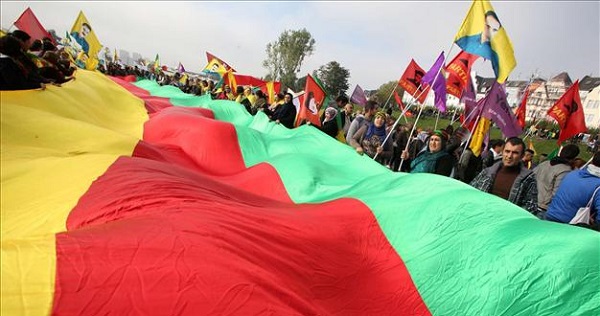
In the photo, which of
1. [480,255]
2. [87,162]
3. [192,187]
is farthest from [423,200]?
[87,162]

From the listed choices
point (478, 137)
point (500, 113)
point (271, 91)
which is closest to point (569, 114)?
point (500, 113)

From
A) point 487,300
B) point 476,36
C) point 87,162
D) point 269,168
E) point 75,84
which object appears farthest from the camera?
point 75,84

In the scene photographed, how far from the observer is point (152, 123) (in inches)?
278

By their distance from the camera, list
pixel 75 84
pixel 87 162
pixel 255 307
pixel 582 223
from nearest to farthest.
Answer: pixel 255 307, pixel 87 162, pixel 582 223, pixel 75 84

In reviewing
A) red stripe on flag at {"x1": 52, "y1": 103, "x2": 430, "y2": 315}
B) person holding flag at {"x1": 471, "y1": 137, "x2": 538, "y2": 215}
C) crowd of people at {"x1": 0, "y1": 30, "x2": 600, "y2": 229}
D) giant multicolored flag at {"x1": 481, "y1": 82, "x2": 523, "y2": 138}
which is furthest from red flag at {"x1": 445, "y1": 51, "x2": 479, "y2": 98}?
red stripe on flag at {"x1": 52, "y1": 103, "x2": 430, "y2": 315}

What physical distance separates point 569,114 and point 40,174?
959 cm

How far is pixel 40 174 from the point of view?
3.04m

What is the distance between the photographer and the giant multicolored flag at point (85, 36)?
14297 mm

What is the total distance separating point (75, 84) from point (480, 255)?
7163 mm

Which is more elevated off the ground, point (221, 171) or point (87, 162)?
point (87, 162)

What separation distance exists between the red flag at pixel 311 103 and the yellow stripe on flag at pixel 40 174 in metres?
3.80

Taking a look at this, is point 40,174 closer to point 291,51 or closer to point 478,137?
point 478,137

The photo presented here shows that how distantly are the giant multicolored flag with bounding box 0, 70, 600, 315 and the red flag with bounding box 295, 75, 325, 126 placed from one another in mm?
3837

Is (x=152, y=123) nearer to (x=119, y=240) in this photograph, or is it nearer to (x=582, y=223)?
(x=119, y=240)
